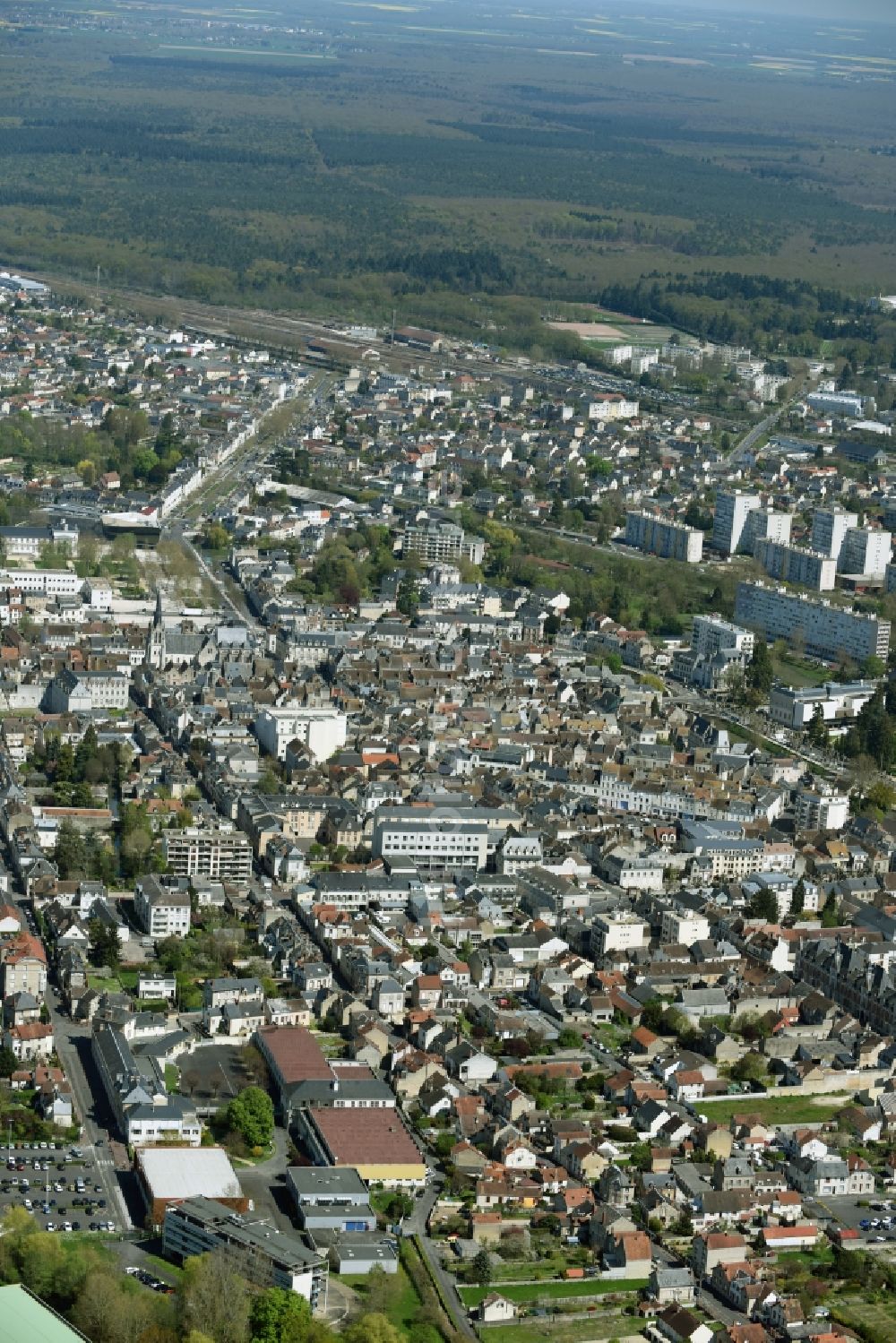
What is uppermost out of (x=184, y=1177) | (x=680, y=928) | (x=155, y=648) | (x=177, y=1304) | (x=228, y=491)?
(x=177, y=1304)

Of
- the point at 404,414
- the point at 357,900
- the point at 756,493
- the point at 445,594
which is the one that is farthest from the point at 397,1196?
the point at 404,414

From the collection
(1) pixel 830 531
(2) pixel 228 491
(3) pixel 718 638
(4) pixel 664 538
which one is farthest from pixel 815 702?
(2) pixel 228 491

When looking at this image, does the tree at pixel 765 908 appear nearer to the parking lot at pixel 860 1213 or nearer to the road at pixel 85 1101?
the parking lot at pixel 860 1213

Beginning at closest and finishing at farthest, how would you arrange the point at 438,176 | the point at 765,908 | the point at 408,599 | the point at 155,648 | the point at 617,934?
the point at 617,934 < the point at 765,908 < the point at 155,648 < the point at 408,599 < the point at 438,176

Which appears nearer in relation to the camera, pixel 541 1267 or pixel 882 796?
pixel 541 1267

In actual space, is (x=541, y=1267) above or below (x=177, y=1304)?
below

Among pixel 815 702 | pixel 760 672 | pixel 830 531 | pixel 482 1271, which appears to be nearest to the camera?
pixel 482 1271

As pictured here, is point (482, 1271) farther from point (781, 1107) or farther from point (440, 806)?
point (440, 806)

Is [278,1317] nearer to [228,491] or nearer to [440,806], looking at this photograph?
[440,806]
